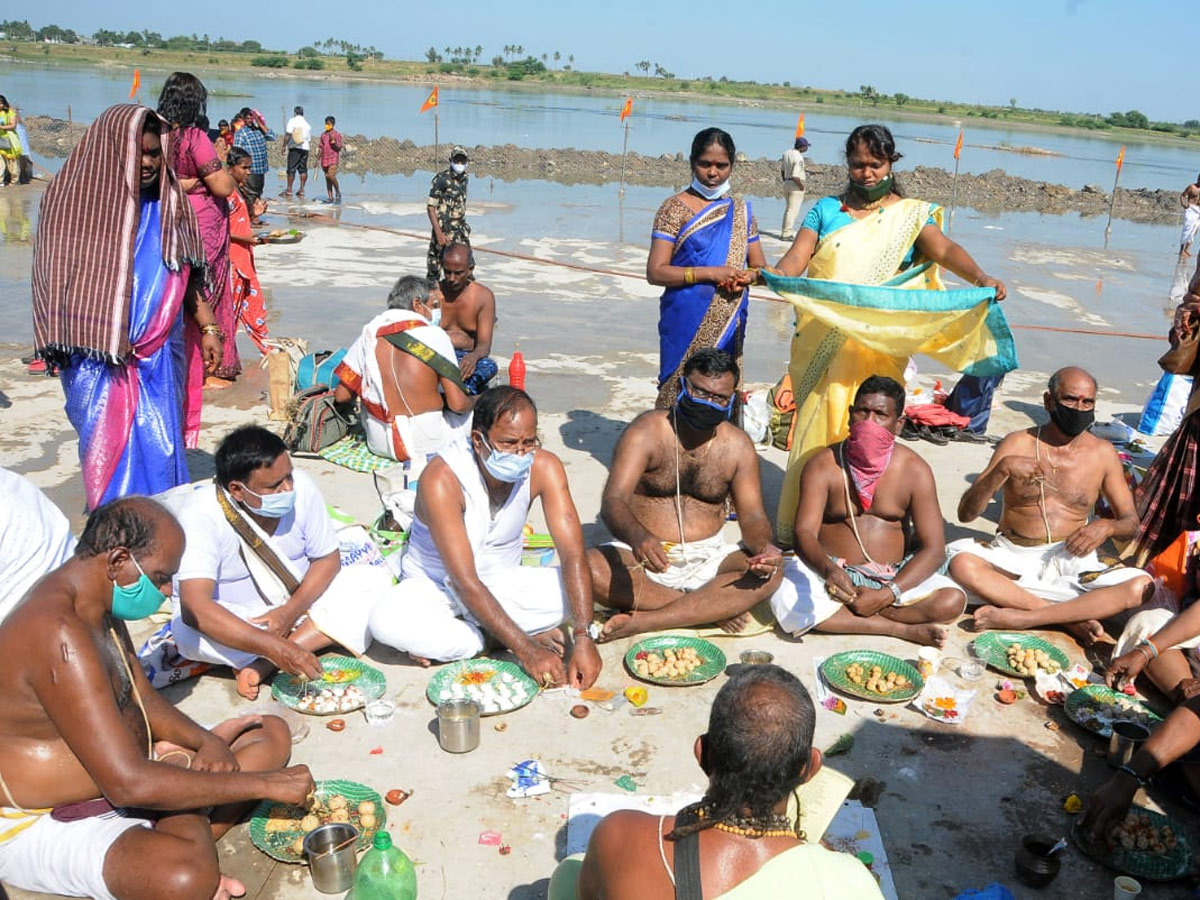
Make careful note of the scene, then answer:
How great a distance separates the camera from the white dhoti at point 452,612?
4.50 m

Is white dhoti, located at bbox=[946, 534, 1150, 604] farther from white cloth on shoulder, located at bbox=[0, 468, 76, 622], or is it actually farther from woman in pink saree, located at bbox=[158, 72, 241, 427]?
woman in pink saree, located at bbox=[158, 72, 241, 427]

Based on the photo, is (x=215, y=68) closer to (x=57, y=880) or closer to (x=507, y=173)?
(x=507, y=173)

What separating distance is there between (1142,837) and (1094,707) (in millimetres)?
914

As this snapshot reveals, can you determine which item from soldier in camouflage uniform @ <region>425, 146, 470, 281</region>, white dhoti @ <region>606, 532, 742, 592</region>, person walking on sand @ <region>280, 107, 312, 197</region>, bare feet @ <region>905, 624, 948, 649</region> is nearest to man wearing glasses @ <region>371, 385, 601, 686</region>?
white dhoti @ <region>606, 532, 742, 592</region>

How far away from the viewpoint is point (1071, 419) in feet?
17.5

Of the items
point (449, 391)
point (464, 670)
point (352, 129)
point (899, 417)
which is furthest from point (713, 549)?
point (352, 129)

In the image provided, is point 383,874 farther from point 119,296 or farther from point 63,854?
point 119,296

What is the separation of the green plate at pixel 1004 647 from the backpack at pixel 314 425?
445 centimetres

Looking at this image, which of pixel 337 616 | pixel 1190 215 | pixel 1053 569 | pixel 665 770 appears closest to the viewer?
pixel 665 770

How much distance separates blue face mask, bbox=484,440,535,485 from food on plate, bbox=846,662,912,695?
5.70 feet

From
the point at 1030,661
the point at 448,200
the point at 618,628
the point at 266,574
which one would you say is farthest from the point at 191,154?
the point at 1030,661

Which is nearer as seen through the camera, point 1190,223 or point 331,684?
point 331,684

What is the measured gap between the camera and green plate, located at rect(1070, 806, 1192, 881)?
11.2ft

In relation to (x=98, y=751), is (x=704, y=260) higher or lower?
higher
